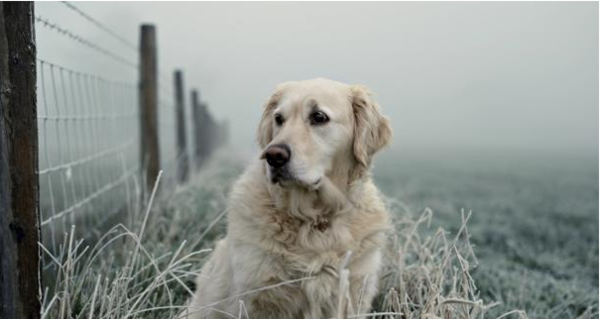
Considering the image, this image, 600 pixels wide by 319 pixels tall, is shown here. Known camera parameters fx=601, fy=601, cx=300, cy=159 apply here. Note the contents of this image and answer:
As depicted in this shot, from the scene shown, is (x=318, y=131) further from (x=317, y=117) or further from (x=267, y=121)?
(x=267, y=121)

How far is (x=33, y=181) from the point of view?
2223mm

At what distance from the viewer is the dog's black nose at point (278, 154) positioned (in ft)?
8.28

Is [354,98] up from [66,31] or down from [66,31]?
down

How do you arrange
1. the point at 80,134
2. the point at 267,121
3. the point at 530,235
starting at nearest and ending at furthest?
the point at 267,121
the point at 80,134
the point at 530,235

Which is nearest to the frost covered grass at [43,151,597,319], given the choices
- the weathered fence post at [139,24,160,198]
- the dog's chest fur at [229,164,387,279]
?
the dog's chest fur at [229,164,387,279]

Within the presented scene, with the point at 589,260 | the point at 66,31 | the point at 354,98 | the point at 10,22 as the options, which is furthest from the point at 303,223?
the point at 589,260

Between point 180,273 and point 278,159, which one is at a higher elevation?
point 278,159

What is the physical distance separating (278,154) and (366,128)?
597 mm

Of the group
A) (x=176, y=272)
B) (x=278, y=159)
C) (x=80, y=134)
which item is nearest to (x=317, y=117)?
(x=278, y=159)

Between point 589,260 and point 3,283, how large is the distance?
4.86m

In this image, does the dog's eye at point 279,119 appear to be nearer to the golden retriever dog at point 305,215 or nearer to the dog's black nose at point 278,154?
the golden retriever dog at point 305,215

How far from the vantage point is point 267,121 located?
120 inches

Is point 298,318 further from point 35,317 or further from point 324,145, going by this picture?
→ point 35,317

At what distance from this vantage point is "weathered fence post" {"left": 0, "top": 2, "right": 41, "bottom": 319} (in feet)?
6.89
